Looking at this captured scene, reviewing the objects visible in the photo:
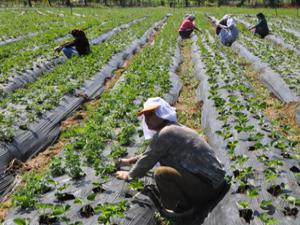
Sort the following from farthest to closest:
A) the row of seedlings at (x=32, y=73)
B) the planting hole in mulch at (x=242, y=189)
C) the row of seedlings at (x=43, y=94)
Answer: the row of seedlings at (x=32, y=73) → the row of seedlings at (x=43, y=94) → the planting hole in mulch at (x=242, y=189)

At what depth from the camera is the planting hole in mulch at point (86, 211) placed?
421cm

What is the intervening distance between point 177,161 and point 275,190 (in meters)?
1.14

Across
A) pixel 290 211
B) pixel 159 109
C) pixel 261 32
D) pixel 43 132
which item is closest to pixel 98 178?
pixel 159 109

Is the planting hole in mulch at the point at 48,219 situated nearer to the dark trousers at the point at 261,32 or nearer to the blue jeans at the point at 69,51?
the blue jeans at the point at 69,51

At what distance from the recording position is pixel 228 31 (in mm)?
16156

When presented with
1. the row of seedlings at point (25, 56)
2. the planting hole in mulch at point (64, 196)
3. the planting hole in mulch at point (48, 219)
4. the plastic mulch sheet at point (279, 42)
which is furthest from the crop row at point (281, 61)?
the row of seedlings at point (25, 56)

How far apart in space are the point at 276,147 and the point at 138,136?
2.21m

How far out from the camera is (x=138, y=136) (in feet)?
21.2

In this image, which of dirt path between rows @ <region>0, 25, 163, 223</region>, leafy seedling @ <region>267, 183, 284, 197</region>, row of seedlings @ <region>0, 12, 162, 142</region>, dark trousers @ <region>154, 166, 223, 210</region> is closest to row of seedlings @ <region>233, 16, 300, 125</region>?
leafy seedling @ <region>267, 183, 284, 197</region>


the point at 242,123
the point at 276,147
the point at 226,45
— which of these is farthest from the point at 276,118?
the point at 226,45

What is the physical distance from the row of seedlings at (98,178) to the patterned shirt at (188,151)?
557mm

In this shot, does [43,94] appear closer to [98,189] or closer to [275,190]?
[98,189]

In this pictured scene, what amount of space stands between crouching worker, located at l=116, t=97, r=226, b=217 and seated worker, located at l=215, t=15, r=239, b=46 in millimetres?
12347

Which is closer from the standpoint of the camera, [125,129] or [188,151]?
[188,151]
